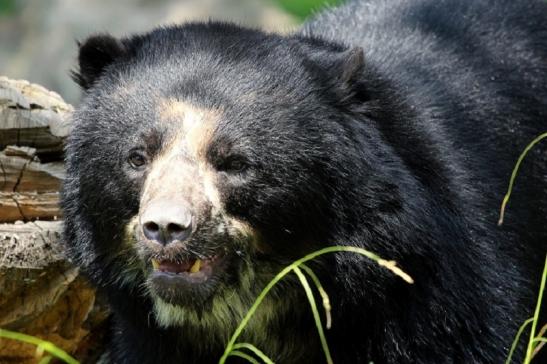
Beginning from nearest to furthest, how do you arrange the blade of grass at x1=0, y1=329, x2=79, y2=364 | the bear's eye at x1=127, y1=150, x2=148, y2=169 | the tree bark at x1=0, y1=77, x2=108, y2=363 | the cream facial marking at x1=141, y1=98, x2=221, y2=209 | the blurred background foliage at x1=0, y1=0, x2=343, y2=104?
the blade of grass at x1=0, y1=329, x2=79, y2=364 < the cream facial marking at x1=141, y1=98, x2=221, y2=209 < the bear's eye at x1=127, y1=150, x2=148, y2=169 < the tree bark at x1=0, y1=77, x2=108, y2=363 < the blurred background foliage at x1=0, y1=0, x2=343, y2=104

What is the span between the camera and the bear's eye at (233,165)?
18.2 ft

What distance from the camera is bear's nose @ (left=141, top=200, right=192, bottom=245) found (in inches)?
202

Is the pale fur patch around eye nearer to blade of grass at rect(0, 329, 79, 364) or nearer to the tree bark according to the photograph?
the tree bark

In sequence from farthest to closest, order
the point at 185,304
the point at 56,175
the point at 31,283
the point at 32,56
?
the point at 32,56
the point at 56,175
the point at 31,283
the point at 185,304

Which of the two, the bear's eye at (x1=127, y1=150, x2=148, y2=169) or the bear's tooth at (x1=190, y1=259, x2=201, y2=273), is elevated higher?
the bear's eye at (x1=127, y1=150, x2=148, y2=169)

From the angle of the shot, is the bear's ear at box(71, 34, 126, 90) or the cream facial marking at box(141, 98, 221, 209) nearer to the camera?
the cream facial marking at box(141, 98, 221, 209)

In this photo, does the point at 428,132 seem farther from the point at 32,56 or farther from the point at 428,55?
the point at 32,56

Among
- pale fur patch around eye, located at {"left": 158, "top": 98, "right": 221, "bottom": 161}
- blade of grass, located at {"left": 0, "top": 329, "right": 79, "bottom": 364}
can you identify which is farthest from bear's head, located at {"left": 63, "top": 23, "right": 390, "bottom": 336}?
blade of grass, located at {"left": 0, "top": 329, "right": 79, "bottom": 364}

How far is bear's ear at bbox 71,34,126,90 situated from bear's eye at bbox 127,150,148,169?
0.65m

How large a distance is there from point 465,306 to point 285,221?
1.03 m

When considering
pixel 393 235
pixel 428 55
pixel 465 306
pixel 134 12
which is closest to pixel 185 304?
pixel 393 235

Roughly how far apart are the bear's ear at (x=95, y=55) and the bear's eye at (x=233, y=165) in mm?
896

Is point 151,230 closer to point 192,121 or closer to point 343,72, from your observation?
point 192,121

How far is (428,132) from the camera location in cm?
624
